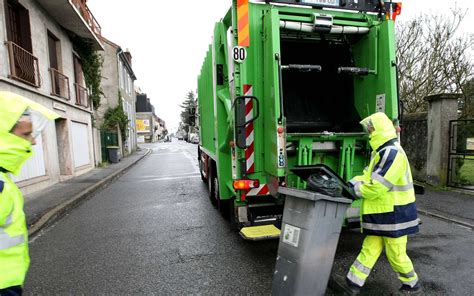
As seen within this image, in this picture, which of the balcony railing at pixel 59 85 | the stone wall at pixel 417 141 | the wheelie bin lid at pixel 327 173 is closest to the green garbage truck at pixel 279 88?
the wheelie bin lid at pixel 327 173

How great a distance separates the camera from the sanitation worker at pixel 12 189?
177 centimetres

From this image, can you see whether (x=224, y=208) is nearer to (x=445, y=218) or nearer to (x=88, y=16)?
(x=445, y=218)

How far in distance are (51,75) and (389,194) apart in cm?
1101

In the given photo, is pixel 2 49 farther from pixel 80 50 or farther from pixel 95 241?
pixel 80 50

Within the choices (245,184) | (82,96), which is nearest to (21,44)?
(82,96)

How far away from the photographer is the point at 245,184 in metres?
3.48

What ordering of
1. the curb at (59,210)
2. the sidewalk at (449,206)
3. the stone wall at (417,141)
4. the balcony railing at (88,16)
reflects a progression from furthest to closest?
the balcony railing at (88,16), the stone wall at (417,141), the curb at (59,210), the sidewalk at (449,206)

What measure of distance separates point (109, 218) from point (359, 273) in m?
4.73

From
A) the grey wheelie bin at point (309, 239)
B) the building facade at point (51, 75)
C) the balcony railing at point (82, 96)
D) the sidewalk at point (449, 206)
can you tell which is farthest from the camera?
the balcony railing at point (82, 96)

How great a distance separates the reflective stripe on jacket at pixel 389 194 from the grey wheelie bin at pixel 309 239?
32 cm

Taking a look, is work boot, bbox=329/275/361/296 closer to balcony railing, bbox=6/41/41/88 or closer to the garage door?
balcony railing, bbox=6/41/41/88

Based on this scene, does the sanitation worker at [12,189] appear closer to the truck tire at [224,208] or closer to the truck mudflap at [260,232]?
the truck mudflap at [260,232]

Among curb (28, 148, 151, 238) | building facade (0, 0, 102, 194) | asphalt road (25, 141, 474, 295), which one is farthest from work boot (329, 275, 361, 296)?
building facade (0, 0, 102, 194)

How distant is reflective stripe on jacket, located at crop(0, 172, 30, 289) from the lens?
1.76 metres
